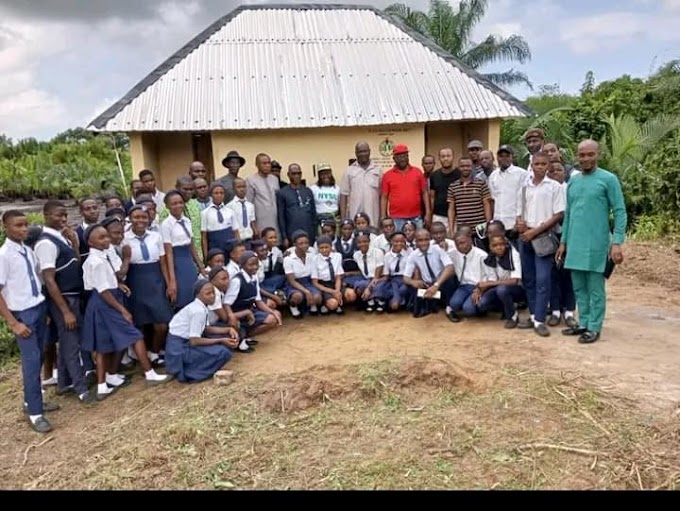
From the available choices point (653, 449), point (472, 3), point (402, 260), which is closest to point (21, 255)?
point (402, 260)

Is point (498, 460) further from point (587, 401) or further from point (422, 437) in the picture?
point (587, 401)

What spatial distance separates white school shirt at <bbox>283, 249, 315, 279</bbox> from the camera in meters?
6.48

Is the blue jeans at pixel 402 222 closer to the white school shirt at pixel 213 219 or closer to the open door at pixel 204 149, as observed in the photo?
the white school shirt at pixel 213 219

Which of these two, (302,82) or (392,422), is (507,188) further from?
(302,82)

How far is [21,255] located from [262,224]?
9.56ft

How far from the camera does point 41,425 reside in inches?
171

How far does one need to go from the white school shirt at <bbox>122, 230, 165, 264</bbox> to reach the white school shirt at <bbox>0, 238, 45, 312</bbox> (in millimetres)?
883

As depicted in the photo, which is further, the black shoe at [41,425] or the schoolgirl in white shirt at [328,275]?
the schoolgirl in white shirt at [328,275]

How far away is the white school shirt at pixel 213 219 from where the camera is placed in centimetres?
599

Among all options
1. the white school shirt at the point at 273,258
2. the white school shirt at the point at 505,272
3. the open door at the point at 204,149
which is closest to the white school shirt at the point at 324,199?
the white school shirt at the point at 273,258

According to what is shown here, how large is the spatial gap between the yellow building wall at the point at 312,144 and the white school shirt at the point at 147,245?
193 inches

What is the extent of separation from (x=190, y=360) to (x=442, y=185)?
10.6 ft

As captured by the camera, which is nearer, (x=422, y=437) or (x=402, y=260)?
(x=422, y=437)
